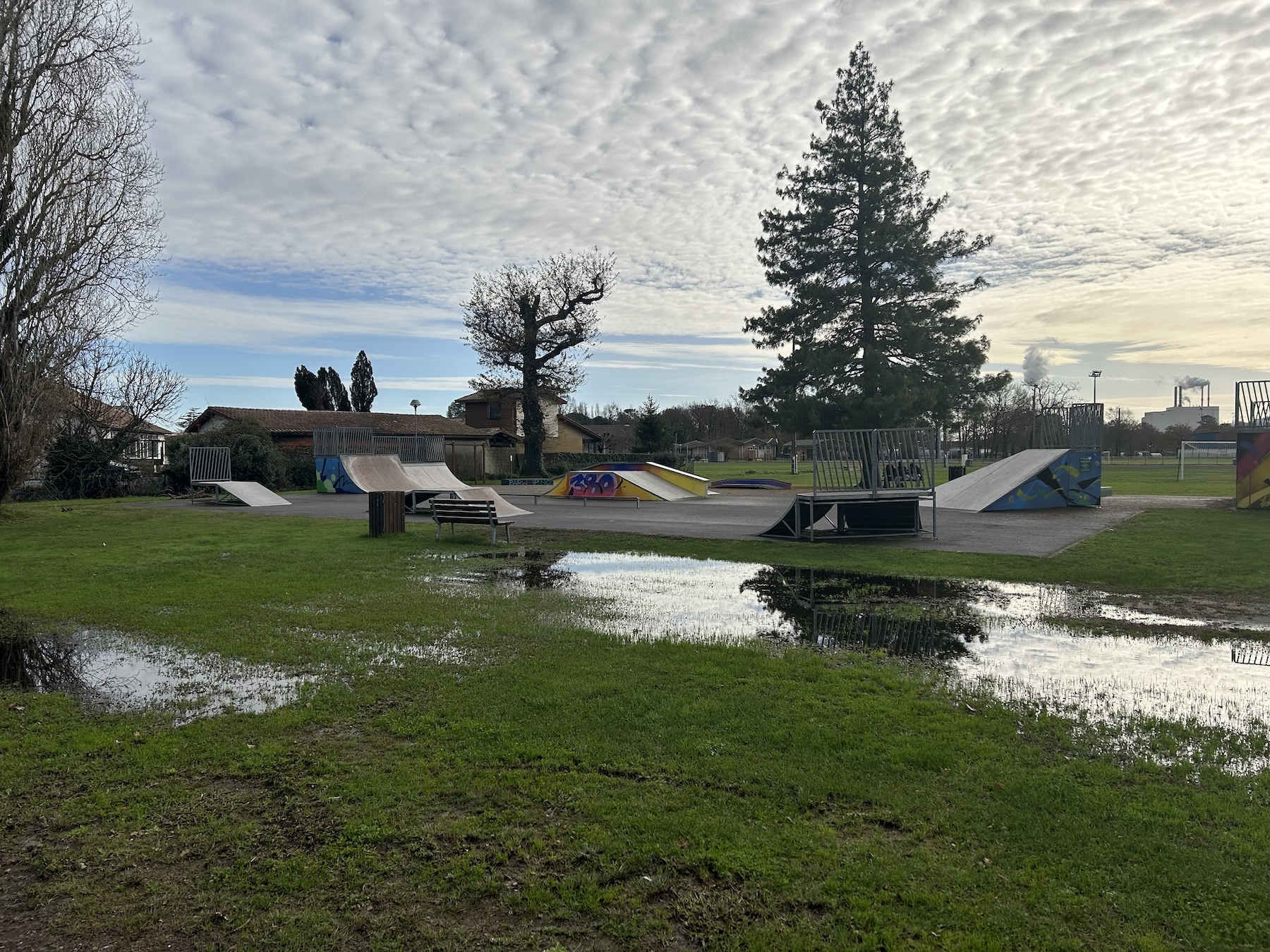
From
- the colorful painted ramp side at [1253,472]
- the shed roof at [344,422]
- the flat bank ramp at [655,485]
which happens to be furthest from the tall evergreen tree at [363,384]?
the colorful painted ramp side at [1253,472]

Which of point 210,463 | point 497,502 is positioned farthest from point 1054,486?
point 210,463

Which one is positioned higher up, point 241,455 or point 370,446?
point 370,446

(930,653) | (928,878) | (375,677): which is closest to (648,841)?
(928,878)

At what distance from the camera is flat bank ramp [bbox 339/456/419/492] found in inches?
1192

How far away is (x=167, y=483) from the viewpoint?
3547 cm

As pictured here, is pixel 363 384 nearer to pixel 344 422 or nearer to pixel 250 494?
pixel 344 422

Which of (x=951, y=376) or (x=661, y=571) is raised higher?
(x=951, y=376)

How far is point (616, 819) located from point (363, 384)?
271ft

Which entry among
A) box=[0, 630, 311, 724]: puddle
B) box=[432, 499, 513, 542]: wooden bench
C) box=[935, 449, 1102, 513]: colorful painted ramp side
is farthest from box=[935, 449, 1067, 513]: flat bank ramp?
box=[0, 630, 311, 724]: puddle

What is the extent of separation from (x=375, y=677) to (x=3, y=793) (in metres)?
2.26

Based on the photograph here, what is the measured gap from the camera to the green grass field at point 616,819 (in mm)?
2764

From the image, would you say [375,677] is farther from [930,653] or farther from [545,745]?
[930,653]

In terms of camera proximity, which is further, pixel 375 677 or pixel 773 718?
pixel 375 677

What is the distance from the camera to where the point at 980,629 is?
7.52m
